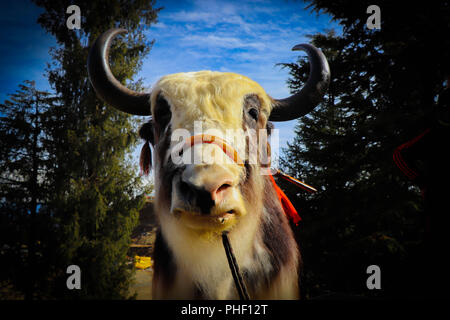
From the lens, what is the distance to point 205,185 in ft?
2.66

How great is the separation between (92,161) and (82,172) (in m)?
0.42

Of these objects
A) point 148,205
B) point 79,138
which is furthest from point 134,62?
point 148,205

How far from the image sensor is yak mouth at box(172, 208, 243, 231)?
2.79ft

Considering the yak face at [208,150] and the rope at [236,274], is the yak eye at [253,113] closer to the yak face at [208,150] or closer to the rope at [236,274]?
the yak face at [208,150]

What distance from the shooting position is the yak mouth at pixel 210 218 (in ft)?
2.79

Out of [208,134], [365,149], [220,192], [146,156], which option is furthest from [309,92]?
[365,149]

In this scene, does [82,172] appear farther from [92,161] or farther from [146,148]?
[146,148]

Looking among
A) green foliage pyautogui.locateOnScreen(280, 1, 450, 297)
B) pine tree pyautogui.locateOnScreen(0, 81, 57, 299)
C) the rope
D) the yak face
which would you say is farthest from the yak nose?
pine tree pyautogui.locateOnScreen(0, 81, 57, 299)

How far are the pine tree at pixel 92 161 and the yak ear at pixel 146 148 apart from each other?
2.17 meters

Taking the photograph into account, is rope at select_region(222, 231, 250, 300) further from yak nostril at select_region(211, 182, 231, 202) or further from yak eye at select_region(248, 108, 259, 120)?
yak eye at select_region(248, 108, 259, 120)

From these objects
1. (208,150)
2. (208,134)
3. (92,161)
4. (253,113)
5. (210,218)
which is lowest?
(210,218)
